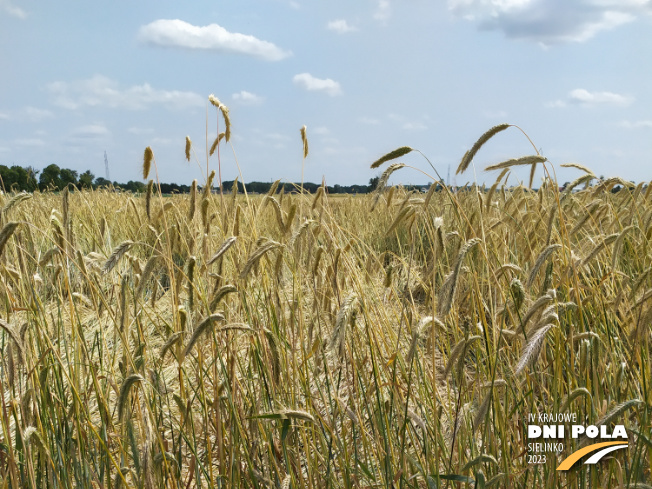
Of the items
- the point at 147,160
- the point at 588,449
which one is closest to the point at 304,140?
the point at 147,160

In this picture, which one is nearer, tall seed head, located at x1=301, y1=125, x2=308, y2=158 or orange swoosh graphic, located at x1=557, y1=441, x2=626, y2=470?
orange swoosh graphic, located at x1=557, y1=441, x2=626, y2=470

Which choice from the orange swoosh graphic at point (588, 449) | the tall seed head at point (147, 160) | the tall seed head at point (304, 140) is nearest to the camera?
the orange swoosh graphic at point (588, 449)

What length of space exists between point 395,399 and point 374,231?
4.13 metres

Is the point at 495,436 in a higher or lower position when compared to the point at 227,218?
lower

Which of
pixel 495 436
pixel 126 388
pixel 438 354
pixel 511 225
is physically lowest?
pixel 438 354

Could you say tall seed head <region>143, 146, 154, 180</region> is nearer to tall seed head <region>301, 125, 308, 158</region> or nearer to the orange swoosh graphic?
tall seed head <region>301, 125, 308, 158</region>

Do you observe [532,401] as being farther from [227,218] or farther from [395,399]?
[227,218]

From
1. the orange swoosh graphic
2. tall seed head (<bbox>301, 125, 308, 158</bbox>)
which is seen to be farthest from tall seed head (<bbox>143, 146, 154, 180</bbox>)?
the orange swoosh graphic

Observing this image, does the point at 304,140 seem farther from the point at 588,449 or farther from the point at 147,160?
the point at 588,449

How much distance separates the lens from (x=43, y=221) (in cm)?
492

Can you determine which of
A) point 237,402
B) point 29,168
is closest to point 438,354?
point 237,402

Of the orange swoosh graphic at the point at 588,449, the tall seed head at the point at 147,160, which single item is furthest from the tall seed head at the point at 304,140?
the orange swoosh graphic at the point at 588,449

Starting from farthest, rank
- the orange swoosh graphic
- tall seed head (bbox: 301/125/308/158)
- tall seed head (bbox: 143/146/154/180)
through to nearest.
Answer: tall seed head (bbox: 301/125/308/158) → tall seed head (bbox: 143/146/154/180) → the orange swoosh graphic

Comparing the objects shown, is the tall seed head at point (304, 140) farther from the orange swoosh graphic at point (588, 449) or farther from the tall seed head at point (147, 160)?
the orange swoosh graphic at point (588, 449)
